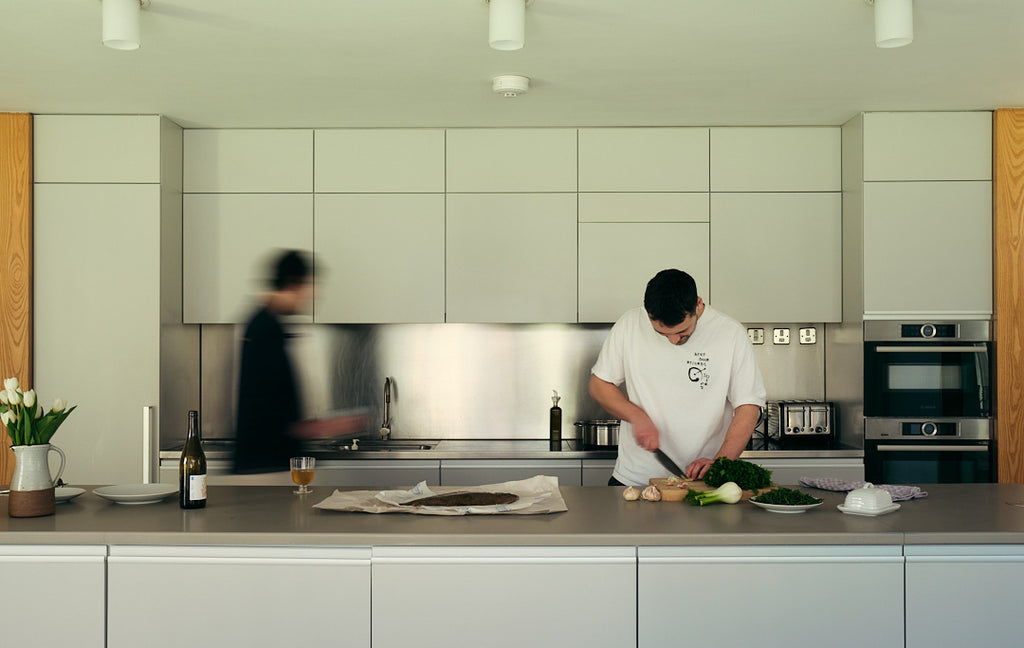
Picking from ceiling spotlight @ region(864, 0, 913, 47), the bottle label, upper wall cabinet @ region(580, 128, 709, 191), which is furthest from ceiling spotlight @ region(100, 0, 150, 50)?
upper wall cabinet @ region(580, 128, 709, 191)

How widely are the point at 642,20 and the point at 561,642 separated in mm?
2043

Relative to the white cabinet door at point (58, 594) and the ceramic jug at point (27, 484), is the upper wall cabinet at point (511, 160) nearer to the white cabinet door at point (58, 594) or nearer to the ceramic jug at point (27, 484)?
the ceramic jug at point (27, 484)

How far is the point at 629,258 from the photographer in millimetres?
4648

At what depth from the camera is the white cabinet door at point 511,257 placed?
15.3 ft

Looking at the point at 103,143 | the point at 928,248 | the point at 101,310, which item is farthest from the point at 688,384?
the point at 103,143

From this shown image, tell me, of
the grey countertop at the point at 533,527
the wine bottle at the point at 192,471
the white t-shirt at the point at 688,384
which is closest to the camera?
the grey countertop at the point at 533,527

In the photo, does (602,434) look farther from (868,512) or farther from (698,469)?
(868,512)

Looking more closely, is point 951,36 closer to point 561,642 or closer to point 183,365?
point 561,642

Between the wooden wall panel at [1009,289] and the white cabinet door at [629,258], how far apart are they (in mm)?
1387

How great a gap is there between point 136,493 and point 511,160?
8.66 feet

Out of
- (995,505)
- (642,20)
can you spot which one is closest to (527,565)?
(995,505)

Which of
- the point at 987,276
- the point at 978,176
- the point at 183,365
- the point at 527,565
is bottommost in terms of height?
the point at 527,565

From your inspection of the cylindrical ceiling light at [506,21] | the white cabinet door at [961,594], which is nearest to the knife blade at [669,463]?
the white cabinet door at [961,594]

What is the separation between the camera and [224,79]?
3.79 meters
